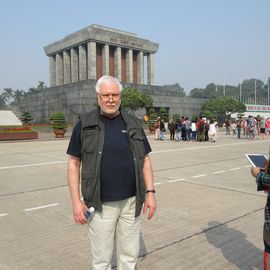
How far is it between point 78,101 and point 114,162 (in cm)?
3948

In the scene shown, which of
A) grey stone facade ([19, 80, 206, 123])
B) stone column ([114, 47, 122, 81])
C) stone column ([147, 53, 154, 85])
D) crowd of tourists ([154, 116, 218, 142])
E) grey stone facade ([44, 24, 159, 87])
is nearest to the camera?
crowd of tourists ([154, 116, 218, 142])

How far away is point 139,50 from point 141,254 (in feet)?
188

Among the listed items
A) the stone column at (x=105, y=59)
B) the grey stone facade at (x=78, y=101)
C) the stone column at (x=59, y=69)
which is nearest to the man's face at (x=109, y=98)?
the grey stone facade at (x=78, y=101)

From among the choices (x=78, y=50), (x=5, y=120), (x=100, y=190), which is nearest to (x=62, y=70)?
(x=78, y=50)

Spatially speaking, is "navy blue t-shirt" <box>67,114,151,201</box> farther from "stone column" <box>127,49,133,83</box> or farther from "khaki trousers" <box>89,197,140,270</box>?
"stone column" <box>127,49,133,83</box>

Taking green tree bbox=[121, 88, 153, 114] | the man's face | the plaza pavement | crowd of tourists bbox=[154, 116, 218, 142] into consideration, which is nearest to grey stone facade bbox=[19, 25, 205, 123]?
green tree bbox=[121, 88, 153, 114]

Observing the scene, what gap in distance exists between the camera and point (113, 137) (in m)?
2.50

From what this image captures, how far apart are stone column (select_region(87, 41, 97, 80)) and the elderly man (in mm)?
50726

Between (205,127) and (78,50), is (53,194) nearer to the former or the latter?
(205,127)

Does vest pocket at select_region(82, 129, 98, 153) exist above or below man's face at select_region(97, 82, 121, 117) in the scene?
below

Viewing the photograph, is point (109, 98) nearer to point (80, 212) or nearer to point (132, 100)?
point (80, 212)

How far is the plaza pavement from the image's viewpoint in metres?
3.47

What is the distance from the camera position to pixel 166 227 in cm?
445

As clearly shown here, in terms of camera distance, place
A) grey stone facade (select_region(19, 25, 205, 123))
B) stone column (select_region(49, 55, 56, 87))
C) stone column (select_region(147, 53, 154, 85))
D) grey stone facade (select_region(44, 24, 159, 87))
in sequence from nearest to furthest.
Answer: grey stone facade (select_region(19, 25, 205, 123)) < grey stone facade (select_region(44, 24, 159, 87)) < stone column (select_region(147, 53, 154, 85)) < stone column (select_region(49, 55, 56, 87))
